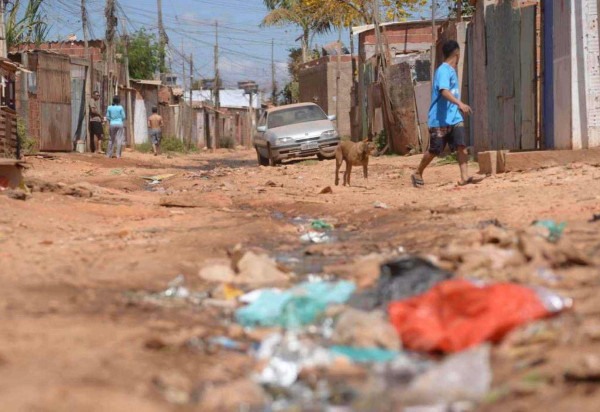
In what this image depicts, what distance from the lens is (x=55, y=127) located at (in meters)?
26.3

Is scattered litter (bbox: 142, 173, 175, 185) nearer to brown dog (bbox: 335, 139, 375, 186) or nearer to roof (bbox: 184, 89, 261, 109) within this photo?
brown dog (bbox: 335, 139, 375, 186)

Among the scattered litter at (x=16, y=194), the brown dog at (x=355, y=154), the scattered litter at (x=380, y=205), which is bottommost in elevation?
the scattered litter at (x=380, y=205)

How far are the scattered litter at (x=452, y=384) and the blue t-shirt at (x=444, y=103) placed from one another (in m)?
7.68

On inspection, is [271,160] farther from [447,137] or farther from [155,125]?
[447,137]

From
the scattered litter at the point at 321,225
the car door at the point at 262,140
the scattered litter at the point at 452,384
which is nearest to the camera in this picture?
the scattered litter at the point at 452,384

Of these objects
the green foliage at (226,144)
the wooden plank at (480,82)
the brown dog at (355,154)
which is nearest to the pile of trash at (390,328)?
the brown dog at (355,154)

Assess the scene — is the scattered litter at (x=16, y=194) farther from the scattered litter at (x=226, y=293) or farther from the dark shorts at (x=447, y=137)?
the scattered litter at (x=226, y=293)

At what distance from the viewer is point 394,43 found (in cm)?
3584

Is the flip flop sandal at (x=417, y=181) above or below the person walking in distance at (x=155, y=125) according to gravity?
below

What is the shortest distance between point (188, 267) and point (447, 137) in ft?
18.8

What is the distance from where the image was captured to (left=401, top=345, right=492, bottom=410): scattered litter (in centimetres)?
321

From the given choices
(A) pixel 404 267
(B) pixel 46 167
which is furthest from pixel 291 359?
(B) pixel 46 167

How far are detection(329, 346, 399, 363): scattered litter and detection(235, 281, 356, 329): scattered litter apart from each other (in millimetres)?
443

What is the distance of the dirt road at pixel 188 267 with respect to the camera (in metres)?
3.18
